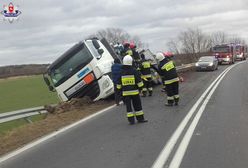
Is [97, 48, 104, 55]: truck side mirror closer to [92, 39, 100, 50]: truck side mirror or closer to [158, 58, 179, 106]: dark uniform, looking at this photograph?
[92, 39, 100, 50]: truck side mirror

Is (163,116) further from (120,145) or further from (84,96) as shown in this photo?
(84,96)

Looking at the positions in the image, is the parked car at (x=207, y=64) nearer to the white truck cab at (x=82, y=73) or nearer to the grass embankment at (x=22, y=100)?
the grass embankment at (x=22, y=100)

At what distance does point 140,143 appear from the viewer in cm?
809

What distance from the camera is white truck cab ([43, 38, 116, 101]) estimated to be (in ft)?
50.6

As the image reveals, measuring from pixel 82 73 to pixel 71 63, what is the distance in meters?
0.57

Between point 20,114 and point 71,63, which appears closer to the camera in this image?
point 20,114

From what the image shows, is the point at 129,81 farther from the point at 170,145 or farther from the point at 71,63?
the point at 71,63

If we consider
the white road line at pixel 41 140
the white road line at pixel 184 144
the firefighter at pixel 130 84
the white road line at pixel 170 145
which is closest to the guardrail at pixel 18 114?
the white road line at pixel 41 140

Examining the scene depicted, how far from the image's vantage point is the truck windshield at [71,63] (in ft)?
50.8

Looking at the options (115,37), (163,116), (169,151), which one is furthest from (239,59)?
(169,151)

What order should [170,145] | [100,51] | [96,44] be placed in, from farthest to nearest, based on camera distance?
[96,44] → [100,51] → [170,145]

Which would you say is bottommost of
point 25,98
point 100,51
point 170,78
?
point 25,98

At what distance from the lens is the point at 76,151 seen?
26.0ft

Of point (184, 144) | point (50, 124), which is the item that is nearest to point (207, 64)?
point (50, 124)
